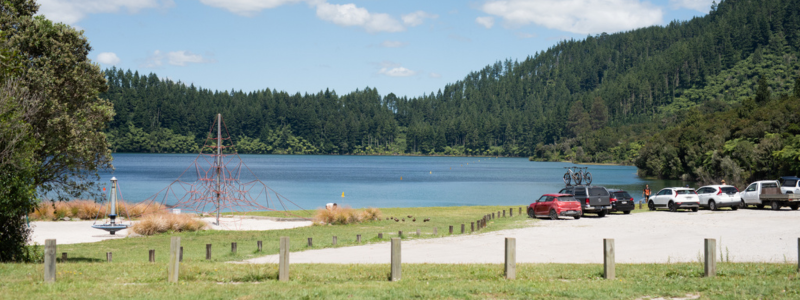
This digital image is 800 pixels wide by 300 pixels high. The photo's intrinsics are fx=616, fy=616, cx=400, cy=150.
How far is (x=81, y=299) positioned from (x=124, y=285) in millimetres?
1332

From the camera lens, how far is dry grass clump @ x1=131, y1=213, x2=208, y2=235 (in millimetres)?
25203

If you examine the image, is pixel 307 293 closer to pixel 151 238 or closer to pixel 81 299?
pixel 81 299

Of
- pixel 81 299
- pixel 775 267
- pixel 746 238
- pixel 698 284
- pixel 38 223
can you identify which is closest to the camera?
pixel 81 299

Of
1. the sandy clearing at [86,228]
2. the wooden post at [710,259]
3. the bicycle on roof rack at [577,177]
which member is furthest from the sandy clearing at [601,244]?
the bicycle on roof rack at [577,177]

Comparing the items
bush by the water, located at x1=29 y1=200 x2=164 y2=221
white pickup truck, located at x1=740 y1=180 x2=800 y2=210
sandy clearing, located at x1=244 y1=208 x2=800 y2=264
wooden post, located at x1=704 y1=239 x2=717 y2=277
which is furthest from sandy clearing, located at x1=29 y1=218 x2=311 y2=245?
white pickup truck, located at x1=740 y1=180 x2=800 y2=210

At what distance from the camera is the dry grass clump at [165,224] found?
25203 mm

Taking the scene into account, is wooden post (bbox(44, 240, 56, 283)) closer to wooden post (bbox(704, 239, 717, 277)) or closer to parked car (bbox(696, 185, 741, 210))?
wooden post (bbox(704, 239, 717, 277))

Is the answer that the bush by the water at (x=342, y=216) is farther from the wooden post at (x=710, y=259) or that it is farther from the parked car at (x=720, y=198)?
the wooden post at (x=710, y=259)

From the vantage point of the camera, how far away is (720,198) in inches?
1444

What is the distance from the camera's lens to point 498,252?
18.0 m

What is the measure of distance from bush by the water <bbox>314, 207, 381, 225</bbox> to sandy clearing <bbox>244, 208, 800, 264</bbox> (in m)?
8.41

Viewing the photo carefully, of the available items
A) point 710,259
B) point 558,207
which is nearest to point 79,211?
point 558,207

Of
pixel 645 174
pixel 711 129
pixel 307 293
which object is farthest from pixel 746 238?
pixel 645 174

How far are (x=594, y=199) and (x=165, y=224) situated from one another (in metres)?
21.8
